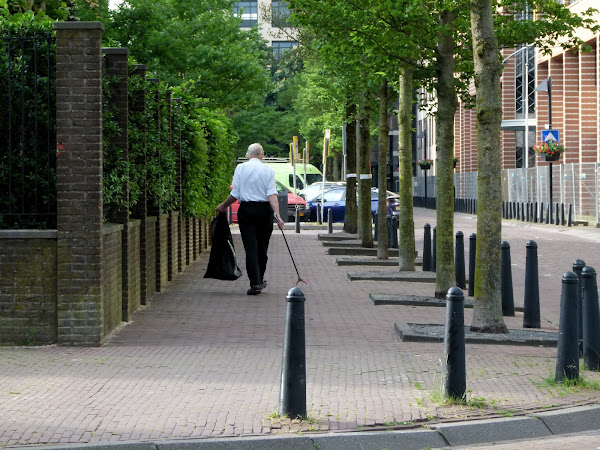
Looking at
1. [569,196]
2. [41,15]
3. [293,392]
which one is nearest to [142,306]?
[41,15]

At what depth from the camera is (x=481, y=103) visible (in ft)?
34.3

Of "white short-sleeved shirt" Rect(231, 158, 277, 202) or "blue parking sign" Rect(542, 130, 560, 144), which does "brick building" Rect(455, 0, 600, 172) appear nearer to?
"blue parking sign" Rect(542, 130, 560, 144)

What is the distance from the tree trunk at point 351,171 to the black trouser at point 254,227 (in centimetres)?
1307

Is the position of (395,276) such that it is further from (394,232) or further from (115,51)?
(115,51)

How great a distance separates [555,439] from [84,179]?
15.9 feet

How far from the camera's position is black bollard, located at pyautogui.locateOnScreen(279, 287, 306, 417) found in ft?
21.7

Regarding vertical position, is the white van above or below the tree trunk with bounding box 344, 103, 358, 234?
above

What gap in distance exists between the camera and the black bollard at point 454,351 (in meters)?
7.21

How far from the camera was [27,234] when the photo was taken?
379 inches

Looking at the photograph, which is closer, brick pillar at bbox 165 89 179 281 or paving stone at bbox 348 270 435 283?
brick pillar at bbox 165 89 179 281

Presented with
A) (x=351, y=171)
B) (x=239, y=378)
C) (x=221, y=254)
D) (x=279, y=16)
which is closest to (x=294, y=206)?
(x=279, y=16)

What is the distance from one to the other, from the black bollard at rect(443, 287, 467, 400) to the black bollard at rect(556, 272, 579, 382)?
40.5 inches

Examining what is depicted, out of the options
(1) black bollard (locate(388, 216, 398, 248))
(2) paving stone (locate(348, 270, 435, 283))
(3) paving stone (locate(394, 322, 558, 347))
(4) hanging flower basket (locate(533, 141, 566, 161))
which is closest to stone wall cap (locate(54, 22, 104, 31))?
(3) paving stone (locate(394, 322, 558, 347))

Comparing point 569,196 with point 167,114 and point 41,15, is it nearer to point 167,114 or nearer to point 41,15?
point 167,114
